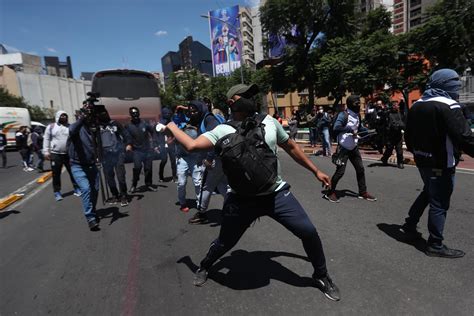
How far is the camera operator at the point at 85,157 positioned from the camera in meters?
4.70

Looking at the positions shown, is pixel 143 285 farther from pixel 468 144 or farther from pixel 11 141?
pixel 11 141

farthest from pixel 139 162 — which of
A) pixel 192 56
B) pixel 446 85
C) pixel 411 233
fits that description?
pixel 192 56

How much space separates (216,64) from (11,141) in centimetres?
5651

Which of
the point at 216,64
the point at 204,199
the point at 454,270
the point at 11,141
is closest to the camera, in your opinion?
the point at 454,270

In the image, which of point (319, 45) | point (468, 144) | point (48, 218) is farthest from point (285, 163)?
point (319, 45)

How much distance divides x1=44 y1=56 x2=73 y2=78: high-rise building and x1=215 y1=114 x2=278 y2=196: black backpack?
9384 centimetres

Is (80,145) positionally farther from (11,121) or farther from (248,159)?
(11,121)

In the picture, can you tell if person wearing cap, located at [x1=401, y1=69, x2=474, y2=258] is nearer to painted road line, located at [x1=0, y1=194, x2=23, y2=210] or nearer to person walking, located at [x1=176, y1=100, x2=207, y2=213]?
person walking, located at [x1=176, y1=100, x2=207, y2=213]

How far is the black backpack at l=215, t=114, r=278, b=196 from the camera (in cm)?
239

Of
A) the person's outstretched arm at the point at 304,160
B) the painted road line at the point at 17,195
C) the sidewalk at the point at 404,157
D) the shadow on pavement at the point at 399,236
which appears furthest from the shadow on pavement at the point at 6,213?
the sidewalk at the point at 404,157

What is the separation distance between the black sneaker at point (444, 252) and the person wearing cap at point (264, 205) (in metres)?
1.27

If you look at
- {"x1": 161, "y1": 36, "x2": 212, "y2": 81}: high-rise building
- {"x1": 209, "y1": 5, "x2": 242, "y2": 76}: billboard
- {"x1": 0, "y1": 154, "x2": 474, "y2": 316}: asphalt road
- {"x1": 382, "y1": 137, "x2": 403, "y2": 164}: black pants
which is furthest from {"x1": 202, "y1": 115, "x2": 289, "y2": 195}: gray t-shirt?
{"x1": 161, "y1": 36, "x2": 212, "y2": 81}: high-rise building

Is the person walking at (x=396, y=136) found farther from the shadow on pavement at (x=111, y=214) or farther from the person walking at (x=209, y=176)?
the shadow on pavement at (x=111, y=214)

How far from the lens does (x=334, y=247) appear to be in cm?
370
